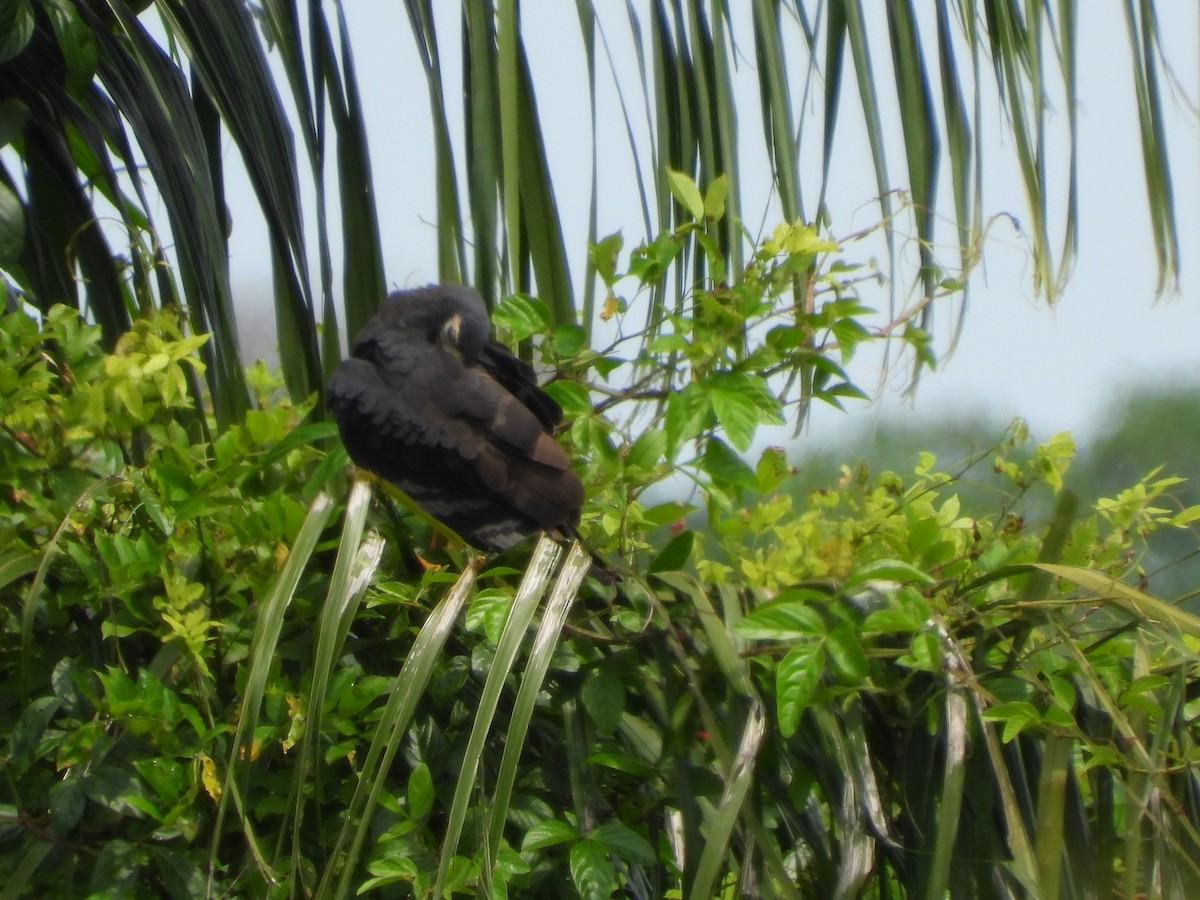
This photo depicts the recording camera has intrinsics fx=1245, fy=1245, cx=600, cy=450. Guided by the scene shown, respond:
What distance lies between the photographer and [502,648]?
1.34m

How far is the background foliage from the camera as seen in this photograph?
1.39 meters

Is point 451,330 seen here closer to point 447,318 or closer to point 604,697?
point 447,318

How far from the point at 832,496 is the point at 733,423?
52 cm

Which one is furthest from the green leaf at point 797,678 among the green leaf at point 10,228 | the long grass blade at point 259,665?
the green leaf at point 10,228

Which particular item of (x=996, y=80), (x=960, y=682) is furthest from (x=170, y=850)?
(x=996, y=80)

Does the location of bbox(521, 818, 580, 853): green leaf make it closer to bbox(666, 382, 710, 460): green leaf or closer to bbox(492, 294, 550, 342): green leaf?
bbox(666, 382, 710, 460): green leaf

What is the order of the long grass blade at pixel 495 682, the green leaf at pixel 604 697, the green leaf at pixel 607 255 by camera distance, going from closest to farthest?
the long grass blade at pixel 495 682 → the green leaf at pixel 604 697 → the green leaf at pixel 607 255

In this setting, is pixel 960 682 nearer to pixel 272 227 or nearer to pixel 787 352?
pixel 787 352

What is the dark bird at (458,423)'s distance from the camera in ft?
6.20

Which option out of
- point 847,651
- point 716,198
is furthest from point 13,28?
point 847,651

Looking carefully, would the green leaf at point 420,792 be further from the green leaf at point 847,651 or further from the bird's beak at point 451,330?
the bird's beak at point 451,330

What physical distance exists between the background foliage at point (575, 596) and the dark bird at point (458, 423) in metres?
0.07

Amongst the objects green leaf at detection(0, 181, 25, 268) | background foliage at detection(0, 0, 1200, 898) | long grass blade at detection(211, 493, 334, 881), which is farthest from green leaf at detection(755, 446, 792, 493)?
green leaf at detection(0, 181, 25, 268)

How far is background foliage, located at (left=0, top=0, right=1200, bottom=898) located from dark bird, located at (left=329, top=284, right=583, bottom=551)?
65 millimetres
